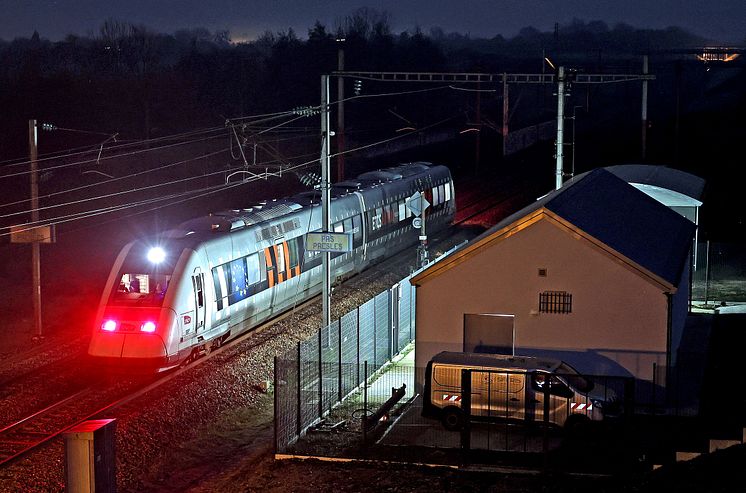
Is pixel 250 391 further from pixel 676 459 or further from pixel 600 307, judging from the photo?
pixel 676 459

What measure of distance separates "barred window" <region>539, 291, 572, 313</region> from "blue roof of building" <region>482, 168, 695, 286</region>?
1293mm

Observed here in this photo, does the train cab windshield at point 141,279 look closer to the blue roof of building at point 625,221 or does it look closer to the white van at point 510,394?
the white van at point 510,394

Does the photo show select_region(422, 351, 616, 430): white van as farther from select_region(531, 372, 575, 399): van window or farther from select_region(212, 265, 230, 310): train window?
select_region(212, 265, 230, 310): train window

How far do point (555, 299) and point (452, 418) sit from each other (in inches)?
147

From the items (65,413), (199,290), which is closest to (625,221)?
(199,290)

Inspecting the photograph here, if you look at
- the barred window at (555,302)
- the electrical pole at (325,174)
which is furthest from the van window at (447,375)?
the electrical pole at (325,174)

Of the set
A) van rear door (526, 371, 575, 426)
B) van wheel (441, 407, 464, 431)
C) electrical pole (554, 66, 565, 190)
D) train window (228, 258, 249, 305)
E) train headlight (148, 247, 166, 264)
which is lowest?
van wheel (441, 407, 464, 431)

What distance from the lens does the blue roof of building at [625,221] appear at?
19.3m

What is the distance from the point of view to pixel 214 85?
74.7 metres

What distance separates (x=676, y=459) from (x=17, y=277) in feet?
81.5

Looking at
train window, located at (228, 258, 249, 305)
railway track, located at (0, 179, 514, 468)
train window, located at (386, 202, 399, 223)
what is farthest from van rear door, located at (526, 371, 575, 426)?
train window, located at (386, 202, 399, 223)

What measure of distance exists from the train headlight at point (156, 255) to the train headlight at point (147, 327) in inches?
55.2

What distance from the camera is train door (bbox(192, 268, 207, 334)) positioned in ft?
66.5

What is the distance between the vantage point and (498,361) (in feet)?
55.1
